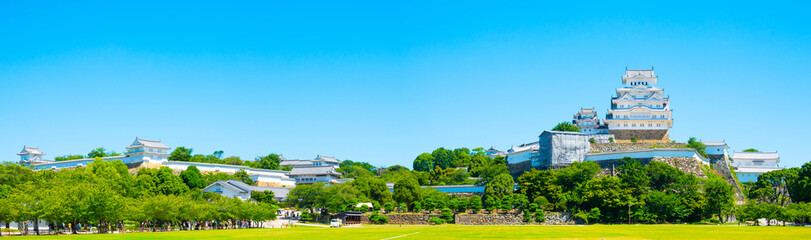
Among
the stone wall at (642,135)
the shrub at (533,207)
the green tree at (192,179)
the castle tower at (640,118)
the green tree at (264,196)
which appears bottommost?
the shrub at (533,207)

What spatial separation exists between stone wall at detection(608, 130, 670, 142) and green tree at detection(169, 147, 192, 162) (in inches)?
2282

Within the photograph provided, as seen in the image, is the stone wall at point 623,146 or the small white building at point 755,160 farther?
the small white building at point 755,160

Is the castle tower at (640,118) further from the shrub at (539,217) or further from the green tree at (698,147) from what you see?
the shrub at (539,217)

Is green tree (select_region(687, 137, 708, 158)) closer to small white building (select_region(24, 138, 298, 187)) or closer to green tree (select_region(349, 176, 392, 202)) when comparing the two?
green tree (select_region(349, 176, 392, 202))

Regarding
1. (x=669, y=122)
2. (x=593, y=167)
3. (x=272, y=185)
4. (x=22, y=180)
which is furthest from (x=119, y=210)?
(x=669, y=122)

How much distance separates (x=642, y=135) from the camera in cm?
8188

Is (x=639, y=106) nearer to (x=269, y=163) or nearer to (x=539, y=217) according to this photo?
(x=539, y=217)

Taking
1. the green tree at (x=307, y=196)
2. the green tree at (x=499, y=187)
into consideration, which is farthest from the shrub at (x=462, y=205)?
the green tree at (x=307, y=196)

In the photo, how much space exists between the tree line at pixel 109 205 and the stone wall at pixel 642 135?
1822 inches

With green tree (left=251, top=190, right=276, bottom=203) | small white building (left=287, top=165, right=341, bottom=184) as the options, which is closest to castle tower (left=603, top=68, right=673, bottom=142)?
small white building (left=287, top=165, right=341, bottom=184)

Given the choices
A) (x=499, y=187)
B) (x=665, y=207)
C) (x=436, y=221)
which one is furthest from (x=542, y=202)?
(x=665, y=207)

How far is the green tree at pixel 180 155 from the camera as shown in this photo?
313 feet

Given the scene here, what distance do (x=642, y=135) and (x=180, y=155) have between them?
204 feet

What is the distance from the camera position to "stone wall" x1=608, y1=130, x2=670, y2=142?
3191 inches
